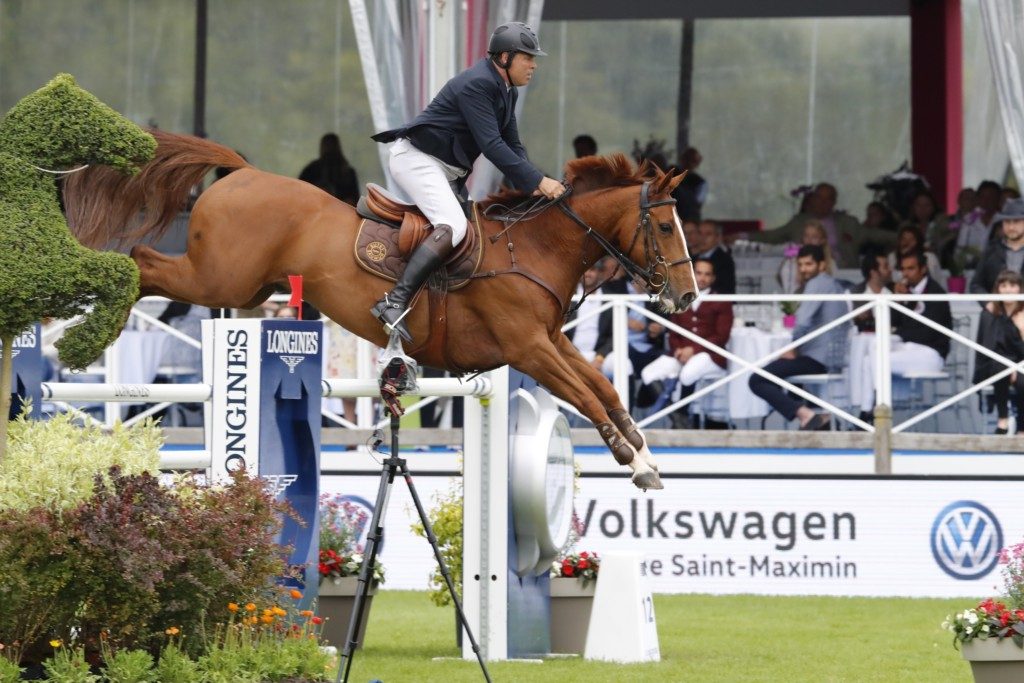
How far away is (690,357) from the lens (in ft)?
39.9

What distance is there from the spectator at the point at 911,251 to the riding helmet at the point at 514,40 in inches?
237

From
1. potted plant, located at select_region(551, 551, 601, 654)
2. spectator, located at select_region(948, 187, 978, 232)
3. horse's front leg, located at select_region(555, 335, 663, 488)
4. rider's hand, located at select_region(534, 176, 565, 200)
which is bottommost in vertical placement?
potted plant, located at select_region(551, 551, 601, 654)

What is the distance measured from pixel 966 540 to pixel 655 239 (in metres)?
4.23

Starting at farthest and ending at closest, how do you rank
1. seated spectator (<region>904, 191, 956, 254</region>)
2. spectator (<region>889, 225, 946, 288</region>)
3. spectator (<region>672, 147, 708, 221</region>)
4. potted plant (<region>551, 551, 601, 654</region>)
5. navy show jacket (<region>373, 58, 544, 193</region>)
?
1. spectator (<region>672, 147, 708, 221</region>)
2. seated spectator (<region>904, 191, 956, 254</region>)
3. spectator (<region>889, 225, 946, 288</region>)
4. potted plant (<region>551, 551, 601, 654</region>)
5. navy show jacket (<region>373, 58, 544, 193</region>)

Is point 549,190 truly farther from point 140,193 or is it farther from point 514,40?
point 140,193

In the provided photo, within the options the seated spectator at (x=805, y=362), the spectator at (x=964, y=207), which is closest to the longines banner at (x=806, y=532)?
the seated spectator at (x=805, y=362)

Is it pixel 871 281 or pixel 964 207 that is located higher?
pixel 964 207

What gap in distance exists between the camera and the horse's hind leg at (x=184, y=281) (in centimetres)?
753

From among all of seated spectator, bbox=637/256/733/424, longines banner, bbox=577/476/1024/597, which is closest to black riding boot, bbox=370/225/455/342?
longines banner, bbox=577/476/1024/597

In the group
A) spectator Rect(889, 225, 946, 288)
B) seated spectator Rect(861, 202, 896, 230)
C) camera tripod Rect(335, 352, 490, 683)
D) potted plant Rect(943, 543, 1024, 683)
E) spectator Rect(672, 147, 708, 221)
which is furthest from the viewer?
spectator Rect(672, 147, 708, 221)

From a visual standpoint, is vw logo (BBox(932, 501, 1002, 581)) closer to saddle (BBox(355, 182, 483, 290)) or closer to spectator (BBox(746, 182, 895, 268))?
spectator (BBox(746, 182, 895, 268))

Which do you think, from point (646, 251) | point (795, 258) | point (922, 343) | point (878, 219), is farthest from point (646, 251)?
point (878, 219)

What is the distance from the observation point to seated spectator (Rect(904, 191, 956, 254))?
13.6 meters

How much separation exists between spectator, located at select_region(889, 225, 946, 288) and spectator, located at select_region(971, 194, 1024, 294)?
0.56m
